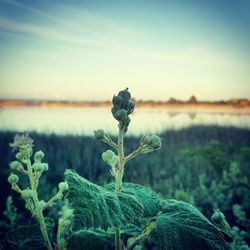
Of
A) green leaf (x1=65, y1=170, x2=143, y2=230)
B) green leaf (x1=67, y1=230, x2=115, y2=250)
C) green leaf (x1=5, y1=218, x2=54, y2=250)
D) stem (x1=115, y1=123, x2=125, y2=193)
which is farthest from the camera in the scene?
green leaf (x1=5, y1=218, x2=54, y2=250)

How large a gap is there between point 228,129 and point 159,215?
9.52m

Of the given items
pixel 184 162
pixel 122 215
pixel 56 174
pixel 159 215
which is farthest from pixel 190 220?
pixel 184 162

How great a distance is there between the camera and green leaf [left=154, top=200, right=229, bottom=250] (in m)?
0.82

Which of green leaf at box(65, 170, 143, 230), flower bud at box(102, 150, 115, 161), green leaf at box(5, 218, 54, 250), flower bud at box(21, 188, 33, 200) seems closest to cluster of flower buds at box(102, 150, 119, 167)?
flower bud at box(102, 150, 115, 161)

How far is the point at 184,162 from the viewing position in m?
6.25

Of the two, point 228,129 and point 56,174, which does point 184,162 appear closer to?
point 56,174

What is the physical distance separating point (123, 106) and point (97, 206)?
218 mm

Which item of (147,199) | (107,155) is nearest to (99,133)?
(107,155)

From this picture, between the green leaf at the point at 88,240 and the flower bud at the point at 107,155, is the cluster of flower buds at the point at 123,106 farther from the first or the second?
the green leaf at the point at 88,240

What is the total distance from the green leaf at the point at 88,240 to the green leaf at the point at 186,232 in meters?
0.16

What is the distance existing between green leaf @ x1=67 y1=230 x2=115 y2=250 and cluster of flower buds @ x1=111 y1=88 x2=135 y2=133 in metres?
0.27

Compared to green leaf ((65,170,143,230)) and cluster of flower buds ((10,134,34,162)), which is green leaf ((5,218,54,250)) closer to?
cluster of flower buds ((10,134,34,162))

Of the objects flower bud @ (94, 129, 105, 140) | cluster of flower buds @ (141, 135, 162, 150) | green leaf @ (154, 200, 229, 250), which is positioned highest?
flower bud @ (94, 129, 105, 140)

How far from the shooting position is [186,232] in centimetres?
85
